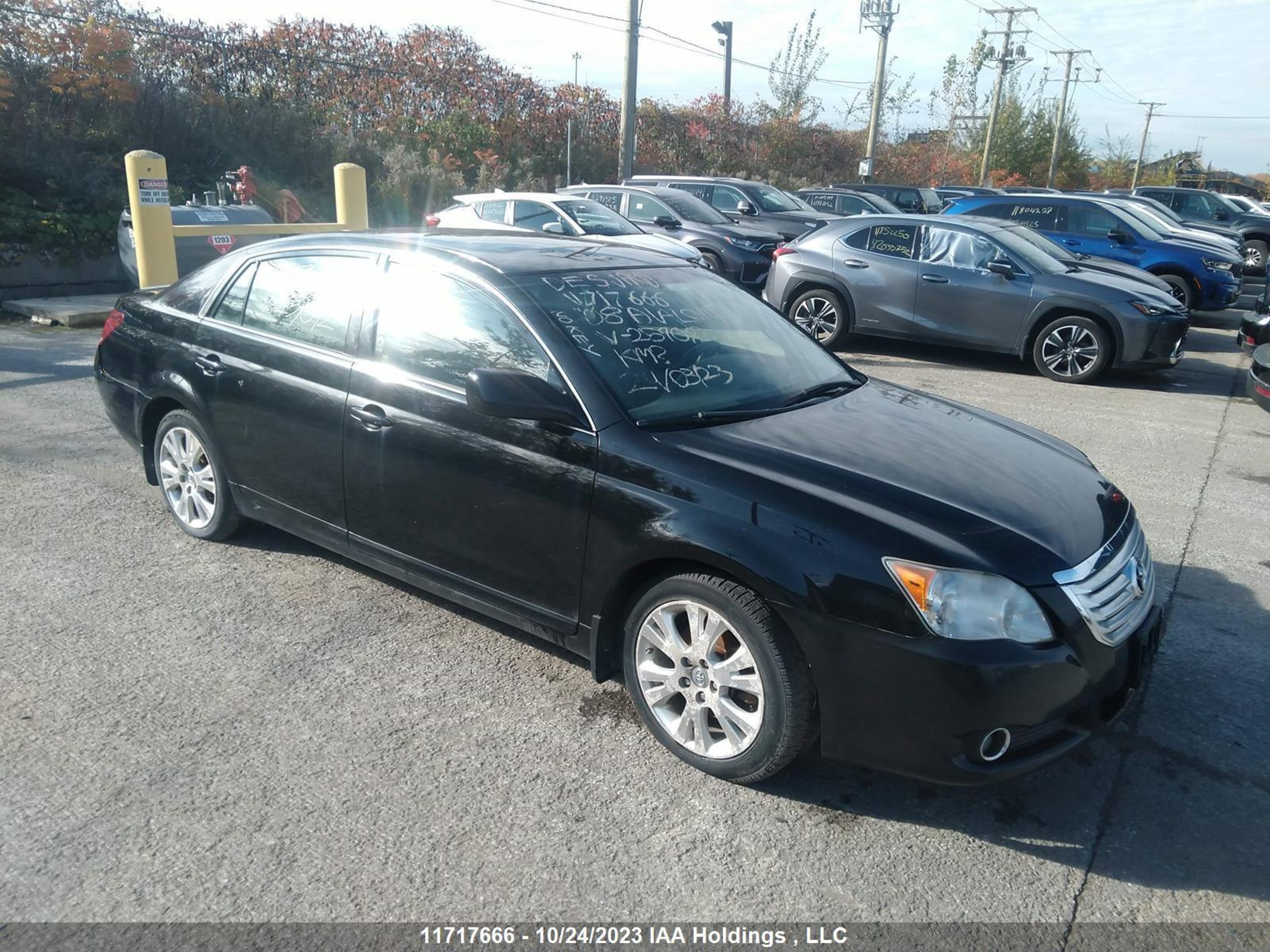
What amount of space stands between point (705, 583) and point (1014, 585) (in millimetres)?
910

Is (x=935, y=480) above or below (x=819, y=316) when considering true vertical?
above

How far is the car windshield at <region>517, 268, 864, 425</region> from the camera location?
3713mm

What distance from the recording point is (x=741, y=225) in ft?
51.8

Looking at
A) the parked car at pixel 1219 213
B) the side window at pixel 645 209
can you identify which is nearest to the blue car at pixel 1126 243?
the side window at pixel 645 209

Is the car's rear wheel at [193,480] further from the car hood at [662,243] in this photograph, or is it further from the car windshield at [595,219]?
the car windshield at [595,219]

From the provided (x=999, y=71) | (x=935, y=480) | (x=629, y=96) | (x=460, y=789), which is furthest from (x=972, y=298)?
(x=999, y=71)

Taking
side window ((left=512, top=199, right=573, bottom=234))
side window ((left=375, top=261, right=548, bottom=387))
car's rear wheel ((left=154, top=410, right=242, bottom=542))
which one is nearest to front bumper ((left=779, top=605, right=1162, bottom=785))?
side window ((left=375, top=261, right=548, bottom=387))

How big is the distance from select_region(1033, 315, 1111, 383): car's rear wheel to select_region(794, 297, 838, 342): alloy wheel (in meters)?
2.14

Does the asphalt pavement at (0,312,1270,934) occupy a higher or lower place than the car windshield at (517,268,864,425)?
lower

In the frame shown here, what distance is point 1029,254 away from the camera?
10453 millimetres

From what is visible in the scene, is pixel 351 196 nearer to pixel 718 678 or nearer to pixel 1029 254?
pixel 1029 254

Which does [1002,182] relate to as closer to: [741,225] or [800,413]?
[741,225]

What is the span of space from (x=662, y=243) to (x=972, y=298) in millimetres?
4666

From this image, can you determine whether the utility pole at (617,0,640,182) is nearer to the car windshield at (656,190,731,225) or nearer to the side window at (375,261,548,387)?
the car windshield at (656,190,731,225)
